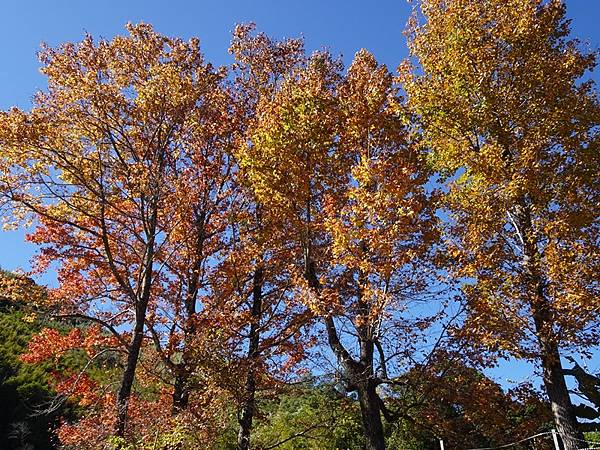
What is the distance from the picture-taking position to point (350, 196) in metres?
7.73

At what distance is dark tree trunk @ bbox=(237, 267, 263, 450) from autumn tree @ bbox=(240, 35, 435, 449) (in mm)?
1719

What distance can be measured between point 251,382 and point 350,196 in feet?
14.2

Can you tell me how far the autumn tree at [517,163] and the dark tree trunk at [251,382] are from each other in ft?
13.7

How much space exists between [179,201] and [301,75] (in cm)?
377

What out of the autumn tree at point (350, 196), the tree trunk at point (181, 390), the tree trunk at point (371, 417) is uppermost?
the autumn tree at point (350, 196)

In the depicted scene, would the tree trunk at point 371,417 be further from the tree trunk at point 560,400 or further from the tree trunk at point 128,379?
the tree trunk at point 128,379

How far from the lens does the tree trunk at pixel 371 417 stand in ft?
24.8

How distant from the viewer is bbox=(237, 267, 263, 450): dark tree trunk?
9.12m

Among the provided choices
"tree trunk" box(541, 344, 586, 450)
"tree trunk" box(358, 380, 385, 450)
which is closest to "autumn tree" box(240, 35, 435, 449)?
"tree trunk" box(358, 380, 385, 450)

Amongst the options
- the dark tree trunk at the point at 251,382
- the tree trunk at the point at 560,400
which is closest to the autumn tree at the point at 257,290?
the dark tree trunk at the point at 251,382

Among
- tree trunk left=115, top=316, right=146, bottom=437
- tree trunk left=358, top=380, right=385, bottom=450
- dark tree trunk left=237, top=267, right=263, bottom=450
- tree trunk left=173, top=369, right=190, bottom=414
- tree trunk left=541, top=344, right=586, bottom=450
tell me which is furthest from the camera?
tree trunk left=173, top=369, right=190, bottom=414

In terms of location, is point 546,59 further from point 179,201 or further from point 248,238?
point 179,201

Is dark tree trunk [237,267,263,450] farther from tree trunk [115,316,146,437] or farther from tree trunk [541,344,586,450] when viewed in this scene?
tree trunk [541,344,586,450]

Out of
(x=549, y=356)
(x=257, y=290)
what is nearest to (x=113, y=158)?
(x=257, y=290)
